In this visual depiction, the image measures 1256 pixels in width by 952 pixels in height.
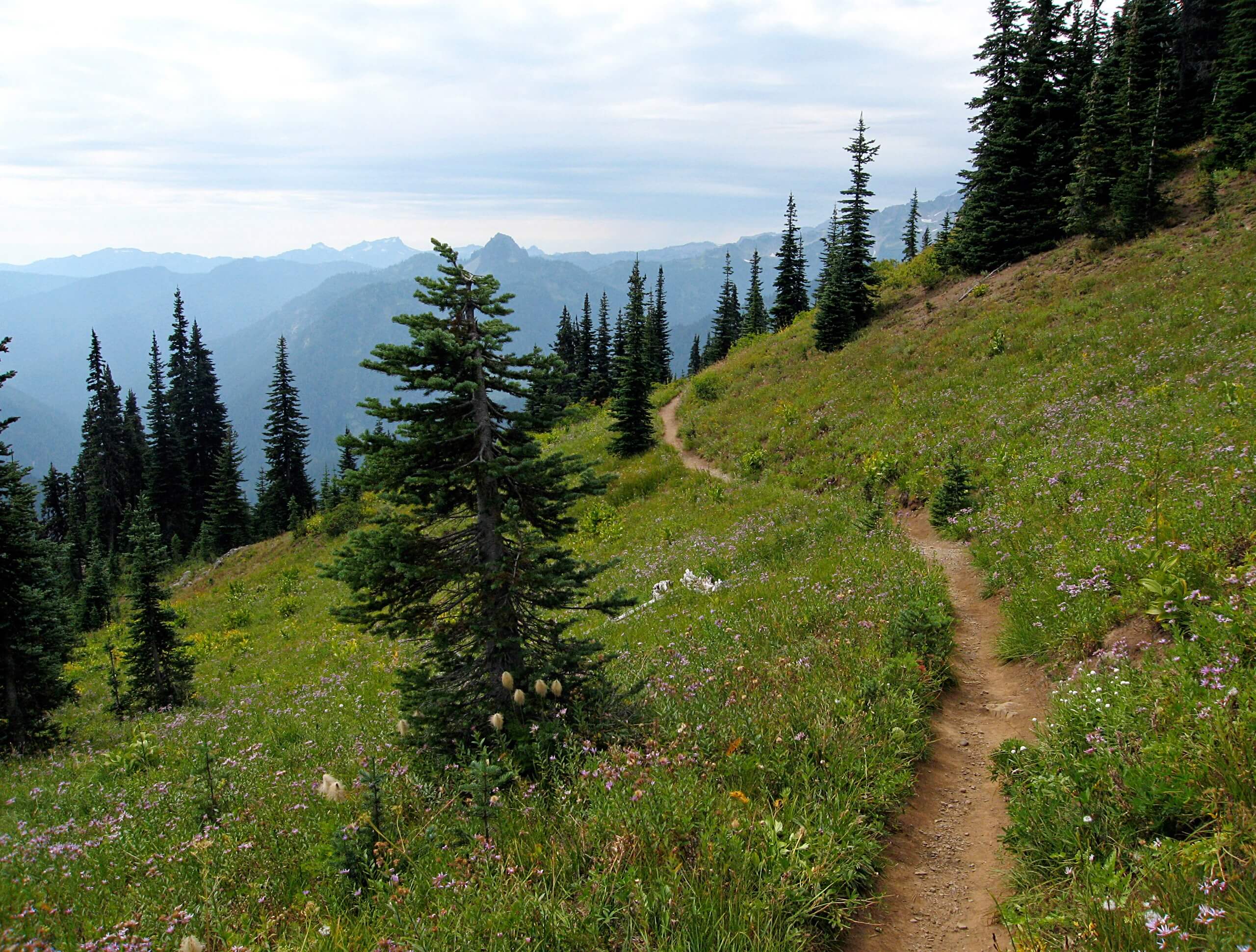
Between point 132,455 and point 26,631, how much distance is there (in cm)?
6958

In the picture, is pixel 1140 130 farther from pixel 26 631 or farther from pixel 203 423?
pixel 203 423

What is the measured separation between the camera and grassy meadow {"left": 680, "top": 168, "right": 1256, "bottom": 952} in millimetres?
3582

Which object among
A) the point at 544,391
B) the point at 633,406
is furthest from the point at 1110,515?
the point at 633,406

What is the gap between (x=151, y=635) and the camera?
50.1 feet

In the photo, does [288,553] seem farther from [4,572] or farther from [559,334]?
Answer: [559,334]

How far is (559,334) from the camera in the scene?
88750 millimetres

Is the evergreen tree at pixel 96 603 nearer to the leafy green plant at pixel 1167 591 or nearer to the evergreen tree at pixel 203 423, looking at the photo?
the evergreen tree at pixel 203 423

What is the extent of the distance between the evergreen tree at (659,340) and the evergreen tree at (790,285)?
1344cm

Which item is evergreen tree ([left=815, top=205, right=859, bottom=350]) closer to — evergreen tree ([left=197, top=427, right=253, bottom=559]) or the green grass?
the green grass

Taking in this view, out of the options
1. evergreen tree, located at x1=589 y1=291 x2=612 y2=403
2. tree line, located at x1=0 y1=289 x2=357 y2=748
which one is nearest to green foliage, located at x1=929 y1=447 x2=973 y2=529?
tree line, located at x1=0 y1=289 x2=357 y2=748

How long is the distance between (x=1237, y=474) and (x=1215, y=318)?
42.9 ft

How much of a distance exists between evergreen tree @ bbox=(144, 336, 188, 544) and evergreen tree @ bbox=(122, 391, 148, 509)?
1.75 m

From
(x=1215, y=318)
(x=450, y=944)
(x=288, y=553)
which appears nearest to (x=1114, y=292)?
(x=1215, y=318)

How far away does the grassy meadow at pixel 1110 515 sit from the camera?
3.58m
